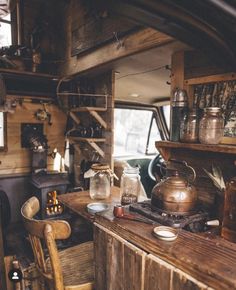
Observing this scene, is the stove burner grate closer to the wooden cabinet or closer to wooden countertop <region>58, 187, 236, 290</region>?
wooden countertop <region>58, 187, 236, 290</region>

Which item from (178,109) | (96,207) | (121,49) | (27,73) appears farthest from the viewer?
(27,73)

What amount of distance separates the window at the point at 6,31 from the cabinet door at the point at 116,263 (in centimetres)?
339

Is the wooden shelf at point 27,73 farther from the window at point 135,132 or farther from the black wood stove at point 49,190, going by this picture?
the window at point 135,132

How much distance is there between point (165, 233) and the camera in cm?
133

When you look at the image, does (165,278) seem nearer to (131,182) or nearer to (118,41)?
(131,182)

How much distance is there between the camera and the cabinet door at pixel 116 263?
1255 mm

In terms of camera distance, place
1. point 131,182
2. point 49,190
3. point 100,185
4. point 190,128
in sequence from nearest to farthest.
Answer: point 190,128, point 131,182, point 100,185, point 49,190

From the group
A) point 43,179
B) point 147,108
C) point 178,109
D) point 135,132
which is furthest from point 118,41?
point 135,132

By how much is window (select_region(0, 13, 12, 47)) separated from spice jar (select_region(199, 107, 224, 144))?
3.39 m

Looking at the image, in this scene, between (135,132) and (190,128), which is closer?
(190,128)

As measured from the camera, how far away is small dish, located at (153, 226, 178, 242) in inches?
49.9

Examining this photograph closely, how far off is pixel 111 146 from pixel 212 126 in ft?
5.78

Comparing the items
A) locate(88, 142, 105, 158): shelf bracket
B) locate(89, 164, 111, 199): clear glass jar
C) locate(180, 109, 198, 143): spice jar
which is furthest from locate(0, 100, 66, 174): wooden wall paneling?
locate(180, 109, 198, 143): spice jar

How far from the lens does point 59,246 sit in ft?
10.0
